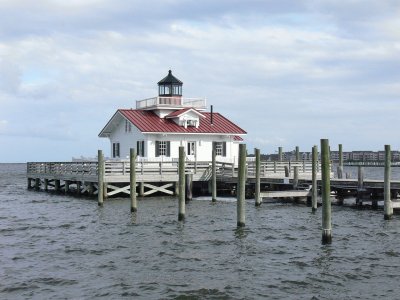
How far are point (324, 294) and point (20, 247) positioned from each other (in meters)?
11.3

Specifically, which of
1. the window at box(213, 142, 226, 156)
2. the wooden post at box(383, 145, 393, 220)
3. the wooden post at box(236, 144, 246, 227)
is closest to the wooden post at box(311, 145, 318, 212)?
the wooden post at box(383, 145, 393, 220)

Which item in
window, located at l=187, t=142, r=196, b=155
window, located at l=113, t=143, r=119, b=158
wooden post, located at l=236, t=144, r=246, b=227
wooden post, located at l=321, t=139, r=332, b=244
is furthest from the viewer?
window, located at l=113, t=143, r=119, b=158

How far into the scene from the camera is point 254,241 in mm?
21453

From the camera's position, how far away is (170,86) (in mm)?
46125

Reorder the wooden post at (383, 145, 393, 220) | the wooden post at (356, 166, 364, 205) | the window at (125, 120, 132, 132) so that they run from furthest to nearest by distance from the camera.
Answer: the window at (125, 120, 132, 132)
the wooden post at (356, 166, 364, 205)
the wooden post at (383, 145, 393, 220)

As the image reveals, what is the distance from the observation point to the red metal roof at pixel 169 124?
41.9m

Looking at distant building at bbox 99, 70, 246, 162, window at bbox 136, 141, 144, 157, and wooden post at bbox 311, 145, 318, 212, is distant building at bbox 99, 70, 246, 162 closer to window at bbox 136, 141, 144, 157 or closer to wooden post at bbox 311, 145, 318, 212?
window at bbox 136, 141, 144, 157

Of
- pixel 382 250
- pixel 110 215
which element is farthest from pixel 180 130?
pixel 382 250

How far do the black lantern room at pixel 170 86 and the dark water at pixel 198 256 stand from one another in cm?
1794

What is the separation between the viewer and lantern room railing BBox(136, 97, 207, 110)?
4459 cm

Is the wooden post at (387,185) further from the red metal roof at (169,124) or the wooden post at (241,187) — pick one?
the red metal roof at (169,124)

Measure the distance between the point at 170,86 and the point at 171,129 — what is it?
5372 mm

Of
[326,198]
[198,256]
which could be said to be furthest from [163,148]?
[326,198]

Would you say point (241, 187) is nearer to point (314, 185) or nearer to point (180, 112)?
point (314, 185)
